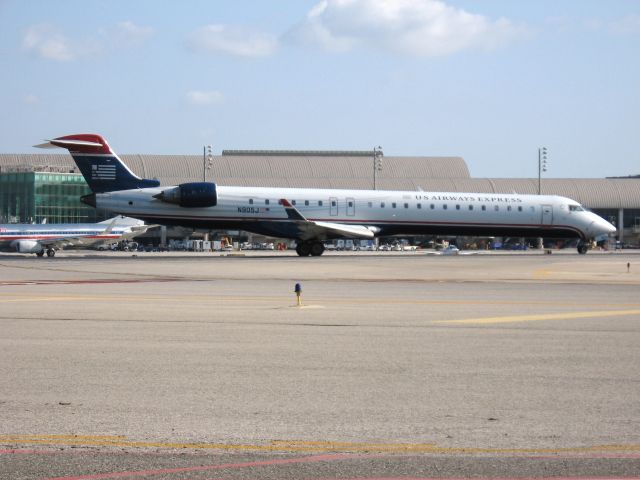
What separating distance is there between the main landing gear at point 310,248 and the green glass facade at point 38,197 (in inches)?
2309

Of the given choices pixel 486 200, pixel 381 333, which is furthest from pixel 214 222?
pixel 381 333

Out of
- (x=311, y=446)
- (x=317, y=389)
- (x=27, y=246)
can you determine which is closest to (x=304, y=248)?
(x=27, y=246)

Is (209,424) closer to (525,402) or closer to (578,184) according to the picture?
(525,402)

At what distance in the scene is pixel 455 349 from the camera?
44.9 feet

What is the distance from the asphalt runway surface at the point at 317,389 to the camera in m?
7.41

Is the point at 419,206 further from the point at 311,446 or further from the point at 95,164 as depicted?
the point at 311,446

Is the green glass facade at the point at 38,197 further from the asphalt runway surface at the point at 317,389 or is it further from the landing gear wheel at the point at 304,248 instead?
the asphalt runway surface at the point at 317,389

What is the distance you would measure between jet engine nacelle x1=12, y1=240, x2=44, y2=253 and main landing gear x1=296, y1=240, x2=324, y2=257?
2078cm

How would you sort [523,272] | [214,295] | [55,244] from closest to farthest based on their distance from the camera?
1. [214,295]
2. [523,272]
3. [55,244]

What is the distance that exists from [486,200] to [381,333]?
140 ft

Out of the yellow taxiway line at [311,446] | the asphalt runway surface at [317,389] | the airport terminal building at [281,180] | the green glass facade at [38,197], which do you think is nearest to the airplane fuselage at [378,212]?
the asphalt runway surface at [317,389]

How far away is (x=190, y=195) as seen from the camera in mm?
52000

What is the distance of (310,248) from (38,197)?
60.4 metres

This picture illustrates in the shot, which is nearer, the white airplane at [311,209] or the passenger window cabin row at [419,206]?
the white airplane at [311,209]
